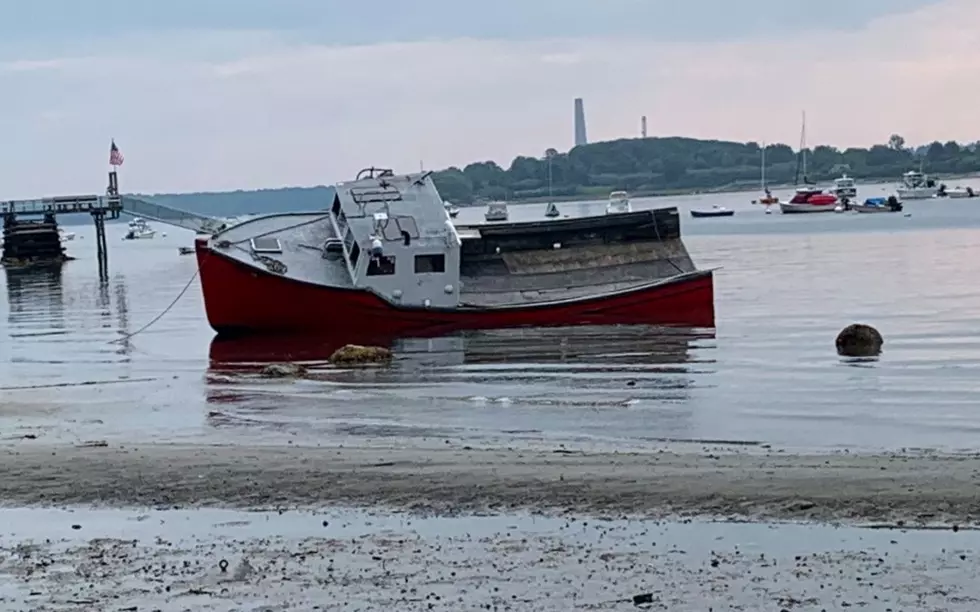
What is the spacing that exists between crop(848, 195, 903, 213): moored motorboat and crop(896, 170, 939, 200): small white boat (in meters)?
22.0

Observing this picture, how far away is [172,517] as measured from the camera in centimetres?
1062

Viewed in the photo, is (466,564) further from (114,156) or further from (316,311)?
(114,156)

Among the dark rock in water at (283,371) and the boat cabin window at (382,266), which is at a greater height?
the boat cabin window at (382,266)

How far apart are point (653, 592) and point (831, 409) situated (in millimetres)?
11222

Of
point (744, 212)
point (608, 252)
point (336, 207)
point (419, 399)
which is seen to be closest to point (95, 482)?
point (419, 399)

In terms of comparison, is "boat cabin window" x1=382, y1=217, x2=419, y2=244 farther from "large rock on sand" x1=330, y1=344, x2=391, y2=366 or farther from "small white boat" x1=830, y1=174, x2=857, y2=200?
"small white boat" x1=830, y1=174, x2=857, y2=200

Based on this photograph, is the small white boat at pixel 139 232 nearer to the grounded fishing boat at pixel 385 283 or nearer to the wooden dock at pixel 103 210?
the wooden dock at pixel 103 210

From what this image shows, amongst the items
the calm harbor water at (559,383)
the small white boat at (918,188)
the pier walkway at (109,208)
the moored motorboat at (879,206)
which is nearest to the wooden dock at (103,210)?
the pier walkway at (109,208)

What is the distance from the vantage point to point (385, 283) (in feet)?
107

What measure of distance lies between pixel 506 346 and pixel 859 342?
23.0 feet

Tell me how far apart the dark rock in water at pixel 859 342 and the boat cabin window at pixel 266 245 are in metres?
13.4

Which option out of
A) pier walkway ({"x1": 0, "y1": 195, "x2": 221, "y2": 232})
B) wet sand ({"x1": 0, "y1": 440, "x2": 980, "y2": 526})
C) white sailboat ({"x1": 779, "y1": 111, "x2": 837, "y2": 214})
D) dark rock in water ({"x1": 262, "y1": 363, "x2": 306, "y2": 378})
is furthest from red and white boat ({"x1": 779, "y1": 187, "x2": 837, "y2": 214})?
wet sand ({"x1": 0, "y1": 440, "x2": 980, "y2": 526})

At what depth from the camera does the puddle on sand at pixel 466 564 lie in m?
8.05

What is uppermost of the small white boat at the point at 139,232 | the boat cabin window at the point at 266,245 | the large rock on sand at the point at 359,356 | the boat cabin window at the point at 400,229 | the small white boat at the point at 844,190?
the boat cabin window at the point at 400,229
